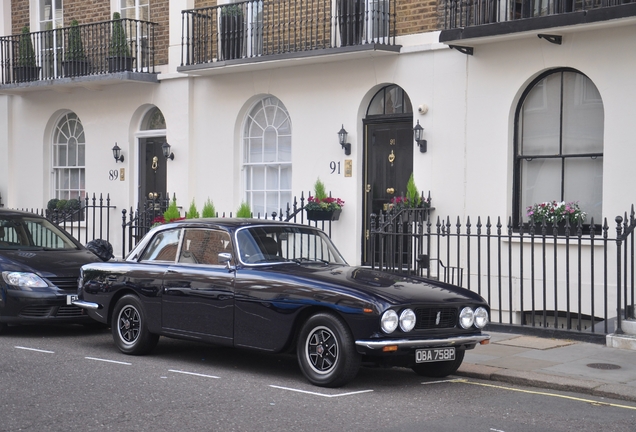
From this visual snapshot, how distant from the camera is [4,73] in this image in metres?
20.8

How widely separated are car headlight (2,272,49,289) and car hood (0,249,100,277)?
2.4 inches

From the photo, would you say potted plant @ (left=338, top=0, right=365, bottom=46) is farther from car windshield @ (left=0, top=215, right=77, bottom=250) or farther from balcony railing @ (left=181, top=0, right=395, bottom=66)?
car windshield @ (left=0, top=215, right=77, bottom=250)

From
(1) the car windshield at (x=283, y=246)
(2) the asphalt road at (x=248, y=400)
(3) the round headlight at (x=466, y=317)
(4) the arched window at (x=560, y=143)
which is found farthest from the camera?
(4) the arched window at (x=560, y=143)

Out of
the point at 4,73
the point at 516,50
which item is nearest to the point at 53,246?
the point at 516,50

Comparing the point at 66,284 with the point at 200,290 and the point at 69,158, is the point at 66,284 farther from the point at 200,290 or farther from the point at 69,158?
the point at 69,158

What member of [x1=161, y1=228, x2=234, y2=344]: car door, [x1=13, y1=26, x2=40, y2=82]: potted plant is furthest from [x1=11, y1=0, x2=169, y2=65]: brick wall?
[x1=161, y1=228, x2=234, y2=344]: car door

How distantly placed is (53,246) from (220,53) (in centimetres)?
597

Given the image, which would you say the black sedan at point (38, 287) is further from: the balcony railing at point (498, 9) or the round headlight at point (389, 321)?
the balcony railing at point (498, 9)

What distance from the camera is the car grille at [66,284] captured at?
37.2 feet

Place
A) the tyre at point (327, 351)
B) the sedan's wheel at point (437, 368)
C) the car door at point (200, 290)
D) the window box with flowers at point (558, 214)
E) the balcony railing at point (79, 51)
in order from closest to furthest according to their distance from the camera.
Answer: the tyre at point (327, 351) → the sedan's wheel at point (437, 368) → the car door at point (200, 290) → the window box with flowers at point (558, 214) → the balcony railing at point (79, 51)

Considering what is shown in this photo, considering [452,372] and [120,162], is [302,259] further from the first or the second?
[120,162]

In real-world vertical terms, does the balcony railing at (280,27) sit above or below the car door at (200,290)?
above

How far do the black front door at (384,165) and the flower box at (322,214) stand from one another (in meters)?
0.53

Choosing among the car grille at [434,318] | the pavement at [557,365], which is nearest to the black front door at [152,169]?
the pavement at [557,365]
